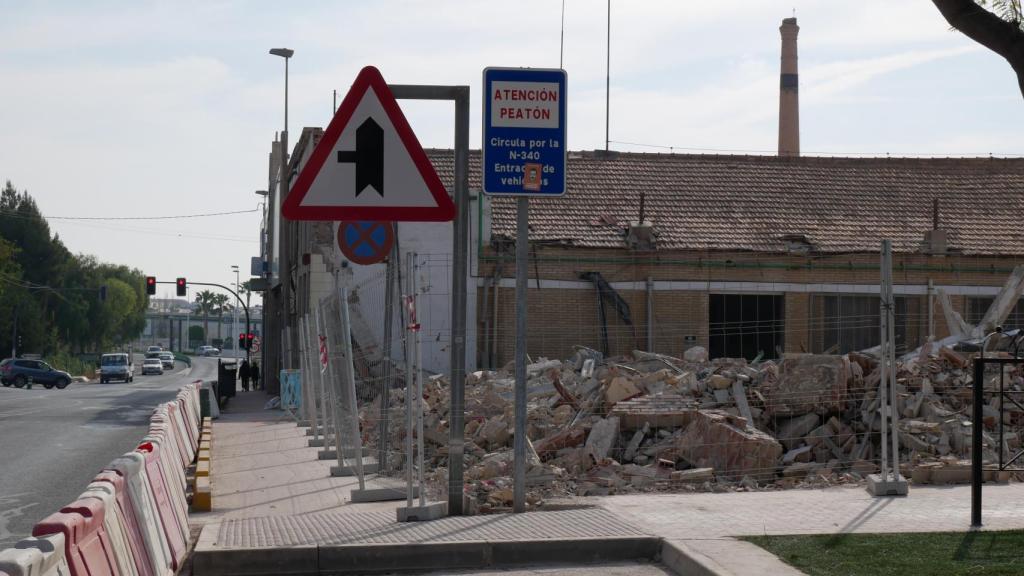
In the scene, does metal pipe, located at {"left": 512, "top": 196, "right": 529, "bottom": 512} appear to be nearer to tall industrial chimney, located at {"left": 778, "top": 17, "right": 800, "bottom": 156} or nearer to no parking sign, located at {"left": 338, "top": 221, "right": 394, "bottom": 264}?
no parking sign, located at {"left": 338, "top": 221, "right": 394, "bottom": 264}

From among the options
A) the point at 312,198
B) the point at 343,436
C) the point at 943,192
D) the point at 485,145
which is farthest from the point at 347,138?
the point at 943,192

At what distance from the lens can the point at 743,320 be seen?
30.8 meters

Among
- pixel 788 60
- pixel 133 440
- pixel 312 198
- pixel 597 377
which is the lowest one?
pixel 133 440

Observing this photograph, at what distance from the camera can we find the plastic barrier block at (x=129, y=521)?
233 inches

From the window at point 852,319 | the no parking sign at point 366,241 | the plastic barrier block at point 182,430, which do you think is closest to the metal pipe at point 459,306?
the no parking sign at point 366,241

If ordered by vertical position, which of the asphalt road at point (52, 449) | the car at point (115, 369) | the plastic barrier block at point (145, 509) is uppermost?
the plastic barrier block at point (145, 509)

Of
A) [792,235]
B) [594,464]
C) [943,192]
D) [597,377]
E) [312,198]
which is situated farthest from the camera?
[943,192]

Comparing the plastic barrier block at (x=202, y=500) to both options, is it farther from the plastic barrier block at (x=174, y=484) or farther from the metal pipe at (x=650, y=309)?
the metal pipe at (x=650, y=309)

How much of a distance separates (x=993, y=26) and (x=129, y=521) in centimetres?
596

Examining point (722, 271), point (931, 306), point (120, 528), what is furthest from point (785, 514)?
point (931, 306)

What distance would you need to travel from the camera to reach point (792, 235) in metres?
31.8

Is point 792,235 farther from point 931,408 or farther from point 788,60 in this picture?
point 788,60

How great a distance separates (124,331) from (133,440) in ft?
392

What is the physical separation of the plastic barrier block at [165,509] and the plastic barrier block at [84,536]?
183cm
